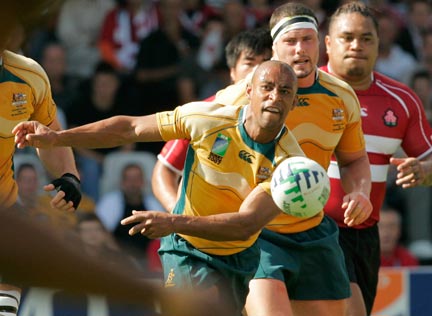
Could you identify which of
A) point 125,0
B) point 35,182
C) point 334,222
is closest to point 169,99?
point 125,0

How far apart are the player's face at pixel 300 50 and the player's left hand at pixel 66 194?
1681mm

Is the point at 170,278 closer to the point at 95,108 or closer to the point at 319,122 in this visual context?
the point at 319,122

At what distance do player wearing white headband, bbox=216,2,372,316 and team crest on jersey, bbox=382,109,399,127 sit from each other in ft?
2.78

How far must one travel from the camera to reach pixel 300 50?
23.4 feet

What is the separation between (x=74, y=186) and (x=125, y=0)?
7494 mm

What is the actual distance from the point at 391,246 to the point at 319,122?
493 centimetres

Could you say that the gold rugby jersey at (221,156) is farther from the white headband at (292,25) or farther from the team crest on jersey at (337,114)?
the white headband at (292,25)

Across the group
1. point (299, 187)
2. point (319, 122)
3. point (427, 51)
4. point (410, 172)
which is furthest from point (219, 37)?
point (299, 187)

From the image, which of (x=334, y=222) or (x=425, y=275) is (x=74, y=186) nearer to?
(x=334, y=222)

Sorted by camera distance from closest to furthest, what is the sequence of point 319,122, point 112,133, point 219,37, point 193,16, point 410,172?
1. point 112,133
2. point 319,122
3. point 410,172
4. point 219,37
5. point 193,16

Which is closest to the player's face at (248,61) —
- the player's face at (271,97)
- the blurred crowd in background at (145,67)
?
the player's face at (271,97)

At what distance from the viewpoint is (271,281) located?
22.5ft

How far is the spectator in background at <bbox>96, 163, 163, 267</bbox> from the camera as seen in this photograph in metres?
11.6

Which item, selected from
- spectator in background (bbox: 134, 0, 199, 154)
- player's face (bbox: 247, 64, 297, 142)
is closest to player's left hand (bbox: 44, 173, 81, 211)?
player's face (bbox: 247, 64, 297, 142)
